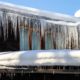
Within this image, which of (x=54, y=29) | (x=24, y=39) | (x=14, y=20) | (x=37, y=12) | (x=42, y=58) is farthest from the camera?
→ (x=54, y=29)

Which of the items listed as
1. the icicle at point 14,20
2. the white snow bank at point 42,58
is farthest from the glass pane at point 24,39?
the white snow bank at point 42,58

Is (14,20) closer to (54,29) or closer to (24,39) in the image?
(24,39)

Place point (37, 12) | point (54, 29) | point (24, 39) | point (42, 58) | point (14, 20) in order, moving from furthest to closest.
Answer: point (54, 29), point (37, 12), point (24, 39), point (14, 20), point (42, 58)

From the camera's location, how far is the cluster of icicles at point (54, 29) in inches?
575

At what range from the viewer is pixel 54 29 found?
50.2 feet

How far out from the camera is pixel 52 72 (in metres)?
10.8

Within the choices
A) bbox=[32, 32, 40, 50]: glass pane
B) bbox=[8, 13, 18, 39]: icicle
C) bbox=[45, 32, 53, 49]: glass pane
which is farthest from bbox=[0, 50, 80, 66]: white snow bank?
bbox=[45, 32, 53, 49]: glass pane

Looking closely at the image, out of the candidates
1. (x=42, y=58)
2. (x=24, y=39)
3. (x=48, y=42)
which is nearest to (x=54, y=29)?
(x=48, y=42)

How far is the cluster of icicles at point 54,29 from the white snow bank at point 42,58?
3.16 metres

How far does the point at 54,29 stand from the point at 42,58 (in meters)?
4.46

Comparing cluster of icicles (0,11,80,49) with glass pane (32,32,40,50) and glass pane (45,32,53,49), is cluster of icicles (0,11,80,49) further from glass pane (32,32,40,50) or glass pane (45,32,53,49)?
glass pane (32,32,40,50)

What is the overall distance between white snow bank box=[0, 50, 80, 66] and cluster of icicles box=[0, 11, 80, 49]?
3.16 metres

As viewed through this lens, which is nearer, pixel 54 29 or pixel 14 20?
pixel 14 20

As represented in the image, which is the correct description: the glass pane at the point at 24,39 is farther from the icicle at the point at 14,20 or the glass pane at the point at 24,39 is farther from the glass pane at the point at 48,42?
the glass pane at the point at 48,42
